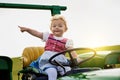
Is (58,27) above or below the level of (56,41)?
above

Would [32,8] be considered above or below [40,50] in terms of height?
above

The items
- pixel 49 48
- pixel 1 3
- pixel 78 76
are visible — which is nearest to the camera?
pixel 78 76

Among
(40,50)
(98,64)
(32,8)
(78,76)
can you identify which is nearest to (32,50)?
(40,50)

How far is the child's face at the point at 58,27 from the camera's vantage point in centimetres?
390

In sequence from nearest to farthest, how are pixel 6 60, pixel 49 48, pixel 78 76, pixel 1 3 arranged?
pixel 78 76 < pixel 6 60 < pixel 49 48 < pixel 1 3

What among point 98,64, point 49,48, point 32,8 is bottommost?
point 98,64

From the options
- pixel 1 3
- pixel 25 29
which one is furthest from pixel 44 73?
pixel 1 3

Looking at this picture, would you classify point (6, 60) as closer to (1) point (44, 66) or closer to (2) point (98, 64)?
Result: (1) point (44, 66)

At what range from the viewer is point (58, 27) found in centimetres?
391

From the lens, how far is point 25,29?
4.03 metres

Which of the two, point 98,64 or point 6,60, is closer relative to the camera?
point 6,60

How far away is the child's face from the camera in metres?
3.90

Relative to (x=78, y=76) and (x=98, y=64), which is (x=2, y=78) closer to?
(x=78, y=76)

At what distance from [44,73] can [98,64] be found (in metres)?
1.72
